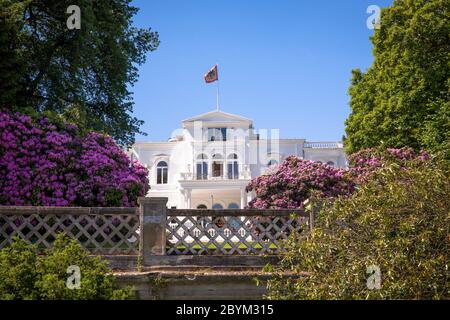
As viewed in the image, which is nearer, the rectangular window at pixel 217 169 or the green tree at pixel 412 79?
the green tree at pixel 412 79

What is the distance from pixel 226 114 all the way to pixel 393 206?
4043 centimetres

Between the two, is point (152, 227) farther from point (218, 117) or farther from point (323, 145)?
point (323, 145)

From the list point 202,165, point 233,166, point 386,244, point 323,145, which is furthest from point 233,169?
point 386,244

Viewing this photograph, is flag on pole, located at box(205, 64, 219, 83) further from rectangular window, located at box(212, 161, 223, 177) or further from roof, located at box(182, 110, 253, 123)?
rectangular window, located at box(212, 161, 223, 177)

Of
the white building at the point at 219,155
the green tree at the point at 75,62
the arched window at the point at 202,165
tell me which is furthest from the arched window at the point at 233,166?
the green tree at the point at 75,62

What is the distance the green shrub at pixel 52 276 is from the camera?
25.2ft

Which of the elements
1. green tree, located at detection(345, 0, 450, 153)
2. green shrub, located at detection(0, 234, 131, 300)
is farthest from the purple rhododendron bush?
A: green tree, located at detection(345, 0, 450, 153)

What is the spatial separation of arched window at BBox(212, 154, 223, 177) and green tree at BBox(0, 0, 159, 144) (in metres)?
23.0

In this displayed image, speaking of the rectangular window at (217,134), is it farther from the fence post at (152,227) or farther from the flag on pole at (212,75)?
the fence post at (152,227)

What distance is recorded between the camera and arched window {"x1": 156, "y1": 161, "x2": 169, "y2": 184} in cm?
4897

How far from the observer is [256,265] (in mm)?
10750

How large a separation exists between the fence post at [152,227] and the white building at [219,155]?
36172 mm
